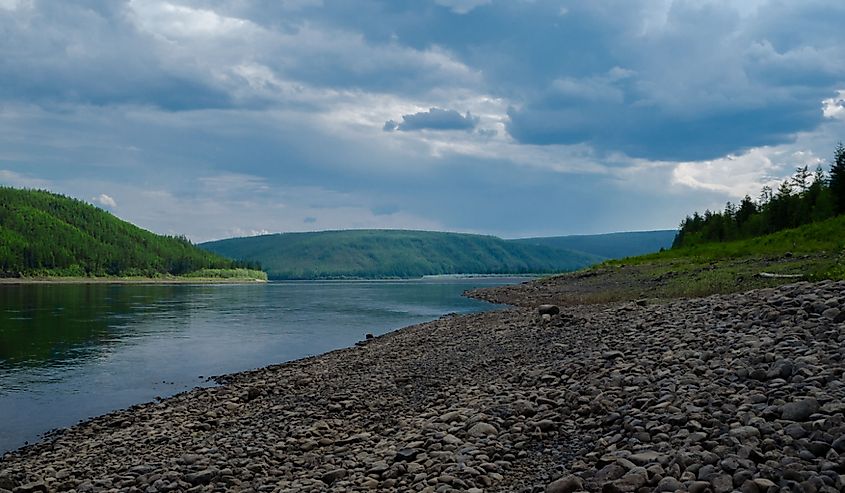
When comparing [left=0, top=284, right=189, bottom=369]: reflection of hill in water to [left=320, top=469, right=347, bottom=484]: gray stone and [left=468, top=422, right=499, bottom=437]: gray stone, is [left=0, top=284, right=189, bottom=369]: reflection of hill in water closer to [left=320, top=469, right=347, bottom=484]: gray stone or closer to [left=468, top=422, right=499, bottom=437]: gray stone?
[left=320, top=469, right=347, bottom=484]: gray stone

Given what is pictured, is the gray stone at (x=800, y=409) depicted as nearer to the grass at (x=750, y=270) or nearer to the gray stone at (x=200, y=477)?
the gray stone at (x=200, y=477)

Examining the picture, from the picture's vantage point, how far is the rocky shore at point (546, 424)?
30.3 ft

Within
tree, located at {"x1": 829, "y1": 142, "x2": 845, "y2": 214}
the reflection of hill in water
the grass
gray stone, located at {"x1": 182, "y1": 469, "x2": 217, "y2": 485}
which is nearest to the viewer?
gray stone, located at {"x1": 182, "y1": 469, "x2": 217, "y2": 485}

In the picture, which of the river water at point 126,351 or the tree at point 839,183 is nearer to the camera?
the river water at point 126,351

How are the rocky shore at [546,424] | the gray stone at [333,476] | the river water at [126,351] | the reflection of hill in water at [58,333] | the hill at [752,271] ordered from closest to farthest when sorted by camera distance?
the rocky shore at [546,424]
the gray stone at [333,476]
the river water at [126,351]
the hill at [752,271]
the reflection of hill in water at [58,333]

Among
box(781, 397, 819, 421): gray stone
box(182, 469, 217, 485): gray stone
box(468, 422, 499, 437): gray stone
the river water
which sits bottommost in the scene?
the river water

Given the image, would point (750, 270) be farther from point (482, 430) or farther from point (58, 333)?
point (58, 333)

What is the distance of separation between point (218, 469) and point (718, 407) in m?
10.1

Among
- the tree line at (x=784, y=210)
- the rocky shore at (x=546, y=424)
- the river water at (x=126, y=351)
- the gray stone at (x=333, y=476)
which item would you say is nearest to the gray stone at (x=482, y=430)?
the rocky shore at (x=546, y=424)

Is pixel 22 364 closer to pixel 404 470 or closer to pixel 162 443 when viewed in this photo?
pixel 162 443

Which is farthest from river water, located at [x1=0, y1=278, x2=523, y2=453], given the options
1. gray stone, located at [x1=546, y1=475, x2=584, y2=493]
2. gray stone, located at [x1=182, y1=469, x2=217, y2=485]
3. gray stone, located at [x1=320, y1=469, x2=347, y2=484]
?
gray stone, located at [x1=546, y1=475, x2=584, y2=493]

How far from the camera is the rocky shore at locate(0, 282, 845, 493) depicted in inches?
364

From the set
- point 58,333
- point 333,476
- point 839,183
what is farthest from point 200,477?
point 839,183

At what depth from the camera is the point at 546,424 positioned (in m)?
12.5
